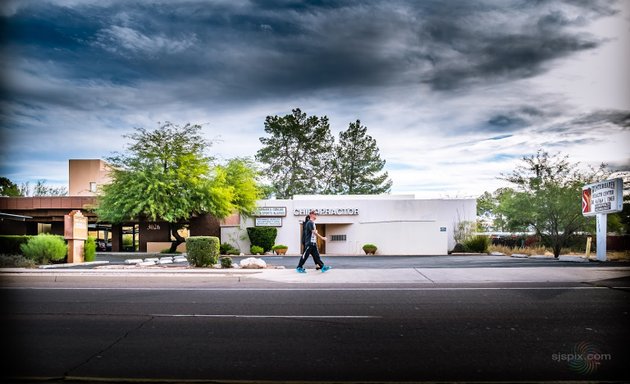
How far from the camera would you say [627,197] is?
3400 cm

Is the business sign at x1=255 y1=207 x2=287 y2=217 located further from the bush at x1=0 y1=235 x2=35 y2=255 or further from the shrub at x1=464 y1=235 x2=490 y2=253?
the bush at x1=0 y1=235 x2=35 y2=255

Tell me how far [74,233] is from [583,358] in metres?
21.6

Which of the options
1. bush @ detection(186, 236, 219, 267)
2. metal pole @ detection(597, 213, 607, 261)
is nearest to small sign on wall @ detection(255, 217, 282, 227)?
bush @ detection(186, 236, 219, 267)

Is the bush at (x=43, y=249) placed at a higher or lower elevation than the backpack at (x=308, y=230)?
lower

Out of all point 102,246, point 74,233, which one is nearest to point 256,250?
point 74,233

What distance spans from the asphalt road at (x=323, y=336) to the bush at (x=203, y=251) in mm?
6333

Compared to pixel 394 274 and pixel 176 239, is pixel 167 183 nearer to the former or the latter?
pixel 176 239

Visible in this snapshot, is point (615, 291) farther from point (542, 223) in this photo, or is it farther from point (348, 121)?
point (348, 121)

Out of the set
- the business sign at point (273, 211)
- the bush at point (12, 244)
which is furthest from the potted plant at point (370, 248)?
the bush at point (12, 244)

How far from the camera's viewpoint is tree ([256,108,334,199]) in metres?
59.0

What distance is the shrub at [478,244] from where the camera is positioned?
35.3 metres

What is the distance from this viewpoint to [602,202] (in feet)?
65.6

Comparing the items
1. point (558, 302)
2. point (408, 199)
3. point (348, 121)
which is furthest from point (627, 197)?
point (348, 121)

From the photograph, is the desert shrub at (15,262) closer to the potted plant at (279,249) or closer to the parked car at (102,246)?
the potted plant at (279,249)
